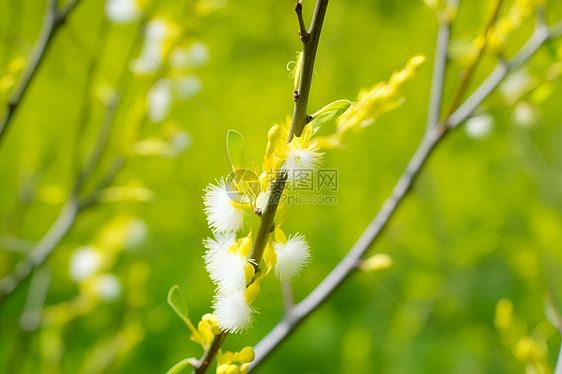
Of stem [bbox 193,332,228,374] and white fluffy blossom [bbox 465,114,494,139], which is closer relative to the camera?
stem [bbox 193,332,228,374]

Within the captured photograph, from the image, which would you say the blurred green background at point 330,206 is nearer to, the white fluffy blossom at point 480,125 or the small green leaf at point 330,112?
the white fluffy blossom at point 480,125

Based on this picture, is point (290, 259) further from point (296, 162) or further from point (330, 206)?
point (330, 206)

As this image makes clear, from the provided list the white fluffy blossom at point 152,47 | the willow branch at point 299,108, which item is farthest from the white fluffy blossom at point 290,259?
the white fluffy blossom at point 152,47

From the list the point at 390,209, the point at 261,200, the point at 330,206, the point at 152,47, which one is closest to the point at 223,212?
the point at 261,200

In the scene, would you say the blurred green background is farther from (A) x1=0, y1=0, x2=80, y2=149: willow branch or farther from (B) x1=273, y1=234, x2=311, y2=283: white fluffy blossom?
(B) x1=273, y1=234, x2=311, y2=283: white fluffy blossom

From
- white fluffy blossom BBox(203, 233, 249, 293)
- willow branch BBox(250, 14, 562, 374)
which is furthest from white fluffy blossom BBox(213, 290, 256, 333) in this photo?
willow branch BBox(250, 14, 562, 374)

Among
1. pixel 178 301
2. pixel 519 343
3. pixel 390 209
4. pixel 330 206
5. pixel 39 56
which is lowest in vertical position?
pixel 330 206
